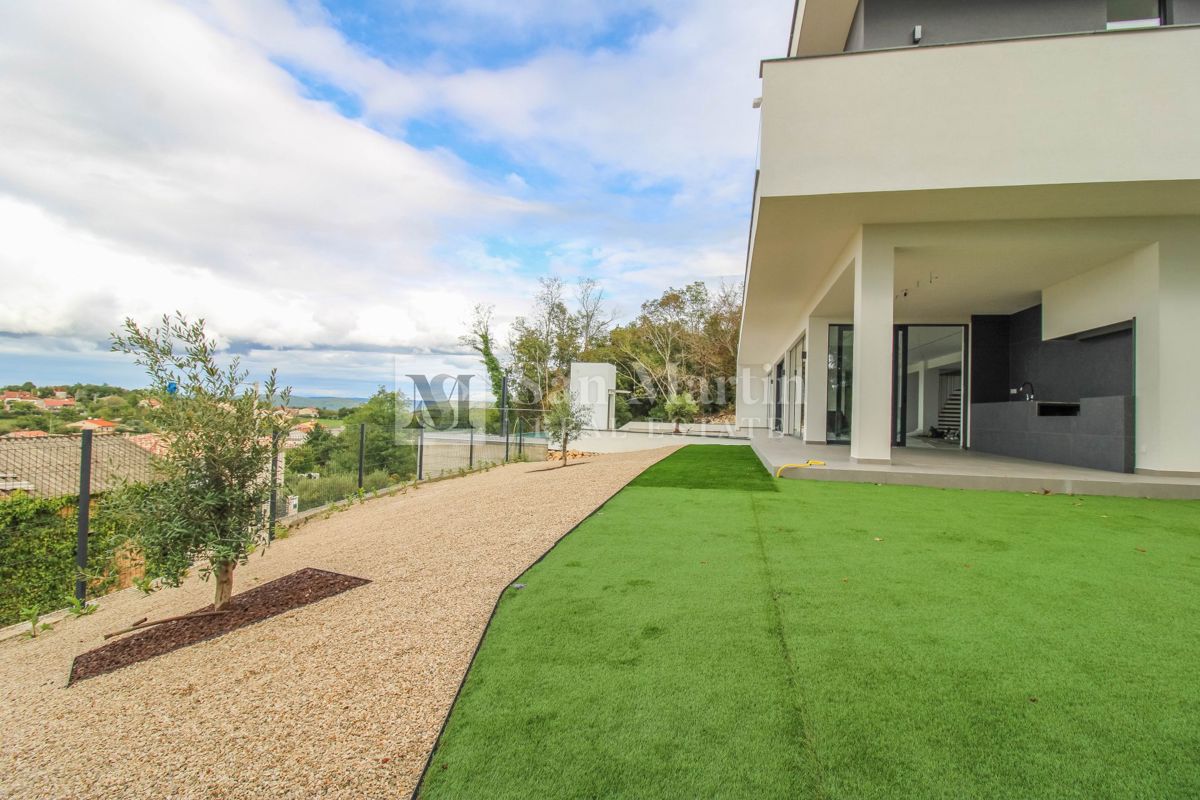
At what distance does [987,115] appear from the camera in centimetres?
547

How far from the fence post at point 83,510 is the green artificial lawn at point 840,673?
3.82 m

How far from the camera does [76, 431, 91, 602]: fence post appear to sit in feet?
13.7

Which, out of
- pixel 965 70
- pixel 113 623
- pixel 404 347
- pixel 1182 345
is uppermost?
pixel 965 70

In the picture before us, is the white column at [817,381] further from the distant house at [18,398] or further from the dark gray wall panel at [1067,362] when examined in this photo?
the distant house at [18,398]

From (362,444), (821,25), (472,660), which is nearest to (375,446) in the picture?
(362,444)

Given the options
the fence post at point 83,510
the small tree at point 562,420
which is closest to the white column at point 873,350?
the small tree at point 562,420

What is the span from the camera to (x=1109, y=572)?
3.09 m

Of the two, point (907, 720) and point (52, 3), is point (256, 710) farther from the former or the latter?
point (52, 3)

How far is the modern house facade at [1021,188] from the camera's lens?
5281mm

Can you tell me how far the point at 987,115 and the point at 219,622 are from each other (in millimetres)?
7959

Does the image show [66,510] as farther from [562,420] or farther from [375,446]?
[562,420]

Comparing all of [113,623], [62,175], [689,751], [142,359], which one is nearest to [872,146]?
[689,751]

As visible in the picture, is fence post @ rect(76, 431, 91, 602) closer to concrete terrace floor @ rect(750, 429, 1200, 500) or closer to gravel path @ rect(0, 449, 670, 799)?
gravel path @ rect(0, 449, 670, 799)

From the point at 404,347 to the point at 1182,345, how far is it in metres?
21.4
